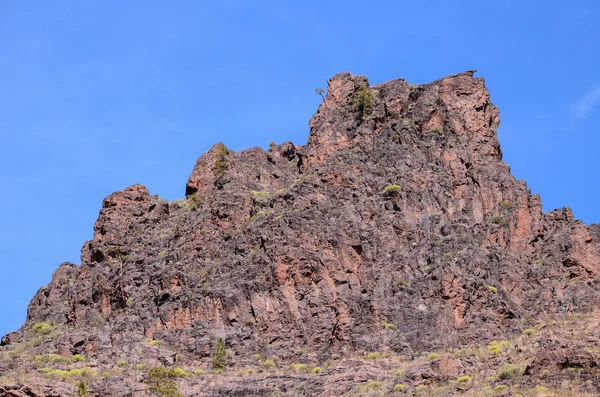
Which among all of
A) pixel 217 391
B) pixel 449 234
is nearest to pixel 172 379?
pixel 217 391

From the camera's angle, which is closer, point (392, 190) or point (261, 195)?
point (392, 190)

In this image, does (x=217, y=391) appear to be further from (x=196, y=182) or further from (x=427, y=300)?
(x=196, y=182)

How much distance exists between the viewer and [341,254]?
Answer: 10669 centimetres

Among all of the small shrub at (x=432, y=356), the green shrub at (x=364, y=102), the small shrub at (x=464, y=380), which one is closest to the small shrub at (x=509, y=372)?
the small shrub at (x=464, y=380)

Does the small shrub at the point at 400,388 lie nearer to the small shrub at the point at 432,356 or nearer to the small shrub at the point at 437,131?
the small shrub at the point at 432,356

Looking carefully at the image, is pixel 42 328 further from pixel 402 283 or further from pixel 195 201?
pixel 402 283

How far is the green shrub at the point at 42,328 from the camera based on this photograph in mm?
111338

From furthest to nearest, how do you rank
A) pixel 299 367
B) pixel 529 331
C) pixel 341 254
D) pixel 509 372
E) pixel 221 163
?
pixel 221 163 → pixel 341 254 → pixel 299 367 → pixel 529 331 → pixel 509 372

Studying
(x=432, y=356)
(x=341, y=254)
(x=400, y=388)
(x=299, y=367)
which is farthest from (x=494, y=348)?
(x=341, y=254)

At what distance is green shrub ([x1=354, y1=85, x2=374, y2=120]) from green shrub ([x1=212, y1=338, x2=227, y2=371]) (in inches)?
1168

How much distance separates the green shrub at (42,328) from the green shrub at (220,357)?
16642mm

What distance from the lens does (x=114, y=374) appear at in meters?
97.8

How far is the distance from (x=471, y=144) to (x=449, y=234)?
1298 centimetres

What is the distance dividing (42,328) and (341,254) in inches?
1015
